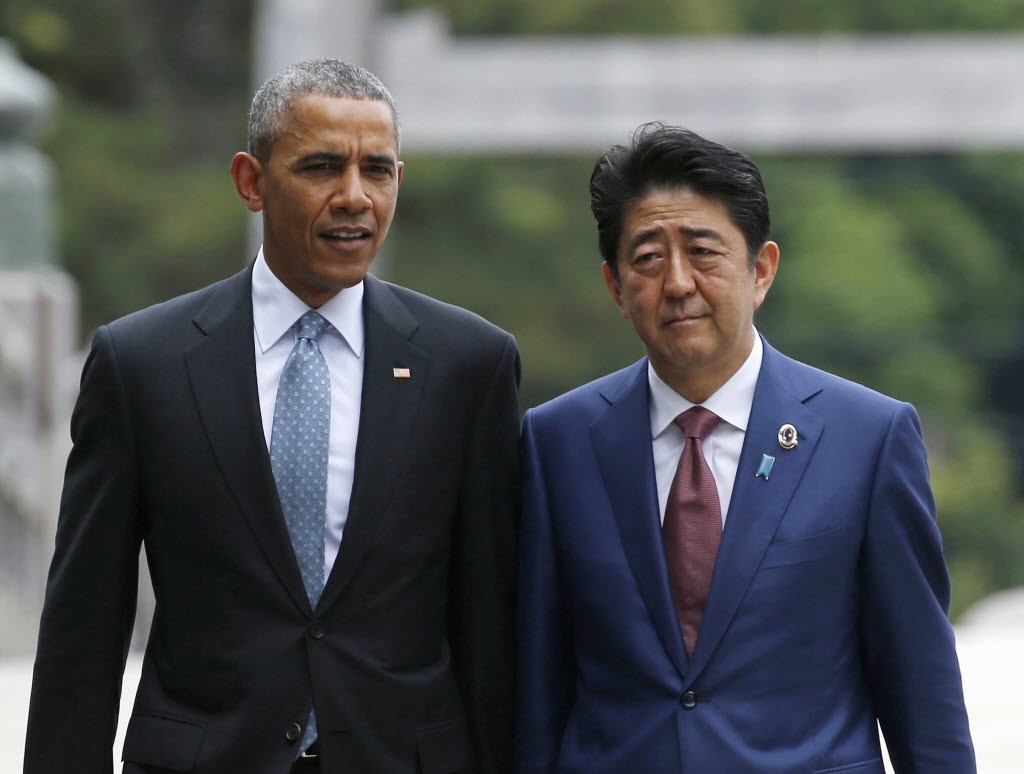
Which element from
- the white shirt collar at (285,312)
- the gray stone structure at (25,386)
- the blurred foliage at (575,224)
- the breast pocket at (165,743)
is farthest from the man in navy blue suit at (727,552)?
the blurred foliage at (575,224)

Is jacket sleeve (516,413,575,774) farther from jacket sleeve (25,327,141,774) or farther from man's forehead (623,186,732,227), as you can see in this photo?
jacket sleeve (25,327,141,774)

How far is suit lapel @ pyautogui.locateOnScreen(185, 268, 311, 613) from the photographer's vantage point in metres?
2.91

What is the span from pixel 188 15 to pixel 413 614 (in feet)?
53.1

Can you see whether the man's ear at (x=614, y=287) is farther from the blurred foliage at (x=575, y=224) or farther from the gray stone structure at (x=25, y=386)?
the blurred foliage at (x=575, y=224)

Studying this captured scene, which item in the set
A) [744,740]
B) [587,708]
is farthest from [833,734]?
[587,708]

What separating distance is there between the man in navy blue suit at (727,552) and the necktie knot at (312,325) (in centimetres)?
44

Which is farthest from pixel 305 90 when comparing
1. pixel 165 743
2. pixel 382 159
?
pixel 165 743

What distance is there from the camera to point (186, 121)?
17766mm

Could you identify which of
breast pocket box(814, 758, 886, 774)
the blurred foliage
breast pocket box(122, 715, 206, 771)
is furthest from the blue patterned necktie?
the blurred foliage

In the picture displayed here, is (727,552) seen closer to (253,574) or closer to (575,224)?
(253,574)

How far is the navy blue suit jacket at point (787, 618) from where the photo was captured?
2.89 m

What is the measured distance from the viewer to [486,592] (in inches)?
121

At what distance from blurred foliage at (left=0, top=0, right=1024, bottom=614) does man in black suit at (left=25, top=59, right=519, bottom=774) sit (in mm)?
12732

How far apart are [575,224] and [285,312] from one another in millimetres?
14071
